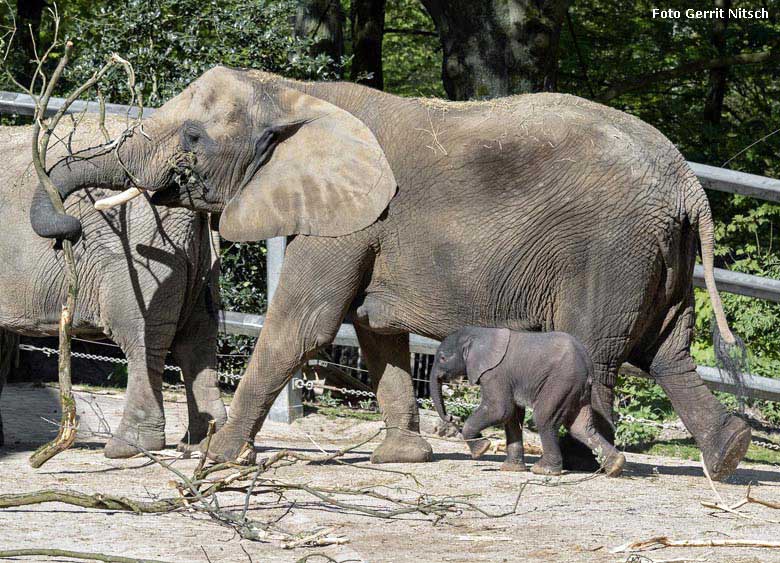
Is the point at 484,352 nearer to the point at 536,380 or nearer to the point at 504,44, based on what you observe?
the point at 536,380

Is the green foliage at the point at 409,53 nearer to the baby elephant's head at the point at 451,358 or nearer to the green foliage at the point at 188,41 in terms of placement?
the green foliage at the point at 188,41

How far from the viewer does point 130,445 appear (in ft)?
25.4

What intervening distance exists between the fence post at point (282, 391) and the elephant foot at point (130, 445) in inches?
77.3

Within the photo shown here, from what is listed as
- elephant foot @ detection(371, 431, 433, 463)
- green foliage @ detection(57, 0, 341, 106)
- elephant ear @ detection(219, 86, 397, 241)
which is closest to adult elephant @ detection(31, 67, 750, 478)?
elephant ear @ detection(219, 86, 397, 241)

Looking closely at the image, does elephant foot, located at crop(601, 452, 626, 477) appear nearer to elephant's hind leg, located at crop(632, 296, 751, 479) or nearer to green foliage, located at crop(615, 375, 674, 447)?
elephant's hind leg, located at crop(632, 296, 751, 479)

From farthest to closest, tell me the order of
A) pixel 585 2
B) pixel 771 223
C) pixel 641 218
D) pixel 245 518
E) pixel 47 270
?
pixel 585 2 → pixel 771 223 → pixel 47 270 → pixel 641 218 → pixel 245 518

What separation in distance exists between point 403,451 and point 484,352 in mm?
1106

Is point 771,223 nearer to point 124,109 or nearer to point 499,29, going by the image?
point 499,29

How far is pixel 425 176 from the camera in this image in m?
7.31

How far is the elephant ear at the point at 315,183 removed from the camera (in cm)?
732

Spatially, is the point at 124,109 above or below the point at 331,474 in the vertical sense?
above

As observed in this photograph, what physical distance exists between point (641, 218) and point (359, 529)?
8.18ft

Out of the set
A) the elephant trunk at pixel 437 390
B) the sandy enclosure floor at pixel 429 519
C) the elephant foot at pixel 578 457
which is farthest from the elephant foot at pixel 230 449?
the elephant foot at pixel 578 457

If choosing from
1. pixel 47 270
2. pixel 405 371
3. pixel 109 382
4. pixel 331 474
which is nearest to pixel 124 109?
pixel 47 270
